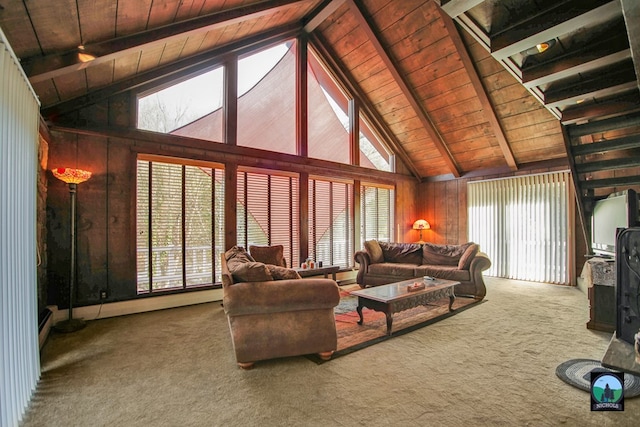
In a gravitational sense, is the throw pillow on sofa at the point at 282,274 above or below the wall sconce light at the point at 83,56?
below

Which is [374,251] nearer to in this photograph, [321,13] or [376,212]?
[376,212]

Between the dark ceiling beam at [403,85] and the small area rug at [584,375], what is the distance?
4863 mm

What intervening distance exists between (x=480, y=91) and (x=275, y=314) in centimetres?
497

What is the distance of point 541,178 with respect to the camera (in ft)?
20.5

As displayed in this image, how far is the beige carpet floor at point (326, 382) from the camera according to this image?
1908mm

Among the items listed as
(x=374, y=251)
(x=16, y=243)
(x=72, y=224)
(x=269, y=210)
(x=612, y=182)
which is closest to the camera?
(x=16, y=243)

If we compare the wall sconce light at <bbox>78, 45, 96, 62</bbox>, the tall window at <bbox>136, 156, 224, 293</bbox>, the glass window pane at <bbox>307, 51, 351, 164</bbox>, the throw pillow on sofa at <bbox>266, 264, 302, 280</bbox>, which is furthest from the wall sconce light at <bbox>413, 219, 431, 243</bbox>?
the wall sconce light at <bbox>78, 45, 96, 62</bbox>

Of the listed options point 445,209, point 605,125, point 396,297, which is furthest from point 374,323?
point 445,209

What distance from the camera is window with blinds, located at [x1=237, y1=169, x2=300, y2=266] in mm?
5238

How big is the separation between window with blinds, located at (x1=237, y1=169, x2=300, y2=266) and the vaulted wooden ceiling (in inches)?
81.1

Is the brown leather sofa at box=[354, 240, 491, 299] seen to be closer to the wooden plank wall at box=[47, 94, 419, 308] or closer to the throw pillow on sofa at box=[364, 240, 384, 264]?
the throw pillow on sofa at box=[364, 240, 384, 264]

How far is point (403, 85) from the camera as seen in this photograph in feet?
19.2

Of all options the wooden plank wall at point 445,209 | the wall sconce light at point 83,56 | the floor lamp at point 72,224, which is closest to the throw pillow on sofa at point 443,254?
the wooden plank wall at point 445,209

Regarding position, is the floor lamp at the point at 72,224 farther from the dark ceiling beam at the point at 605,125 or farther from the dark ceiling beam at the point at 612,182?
the dark ceiling beam at the point at 612,182
